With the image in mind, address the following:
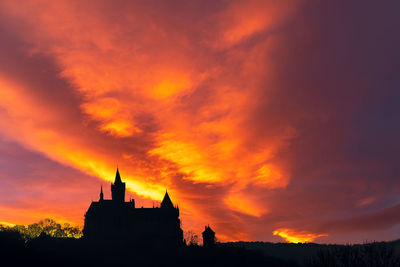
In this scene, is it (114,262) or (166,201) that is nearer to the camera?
(114,262)

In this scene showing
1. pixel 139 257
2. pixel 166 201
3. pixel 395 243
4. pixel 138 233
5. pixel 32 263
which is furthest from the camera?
pixel 395 243

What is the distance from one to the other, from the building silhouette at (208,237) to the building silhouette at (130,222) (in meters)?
9.38

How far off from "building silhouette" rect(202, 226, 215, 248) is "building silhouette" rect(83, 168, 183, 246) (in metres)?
9.38

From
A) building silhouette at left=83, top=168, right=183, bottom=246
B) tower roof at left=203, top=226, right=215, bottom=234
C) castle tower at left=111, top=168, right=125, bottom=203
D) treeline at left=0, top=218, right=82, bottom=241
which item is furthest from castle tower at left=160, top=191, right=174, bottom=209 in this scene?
treeline at left=0, top=218, right=82, bottom=241

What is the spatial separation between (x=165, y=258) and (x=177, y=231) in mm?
25229

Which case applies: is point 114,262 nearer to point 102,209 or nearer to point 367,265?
point 102,209

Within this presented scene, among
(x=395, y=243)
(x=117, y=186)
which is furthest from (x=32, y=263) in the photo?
(x=395, y=243)

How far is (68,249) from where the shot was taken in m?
91.4

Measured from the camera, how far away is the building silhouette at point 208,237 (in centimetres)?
10549

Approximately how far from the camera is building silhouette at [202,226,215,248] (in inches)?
4153

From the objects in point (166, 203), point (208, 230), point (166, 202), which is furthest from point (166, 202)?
point (208, 230)

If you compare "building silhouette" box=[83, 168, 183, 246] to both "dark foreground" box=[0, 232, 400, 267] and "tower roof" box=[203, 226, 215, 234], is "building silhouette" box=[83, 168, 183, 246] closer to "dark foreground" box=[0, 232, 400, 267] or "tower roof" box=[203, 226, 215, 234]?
"dark foreground" box=[0, 232, 400, 267]

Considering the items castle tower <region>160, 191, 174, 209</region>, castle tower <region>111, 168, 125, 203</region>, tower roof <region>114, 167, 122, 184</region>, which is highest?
tower roof <region>114, 167, 122, 184</region>

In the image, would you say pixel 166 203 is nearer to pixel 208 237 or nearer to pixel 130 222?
pixel 130 222
